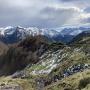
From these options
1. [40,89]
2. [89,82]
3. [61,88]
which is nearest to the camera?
[89,82]

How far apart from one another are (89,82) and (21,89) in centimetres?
10067

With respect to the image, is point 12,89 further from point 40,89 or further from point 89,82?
point 89,82

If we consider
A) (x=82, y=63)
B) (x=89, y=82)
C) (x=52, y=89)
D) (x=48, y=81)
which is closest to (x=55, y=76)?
(x=48, y=81)

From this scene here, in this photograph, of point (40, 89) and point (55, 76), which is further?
point (55, 76)

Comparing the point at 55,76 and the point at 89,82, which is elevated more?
the point at 89,82

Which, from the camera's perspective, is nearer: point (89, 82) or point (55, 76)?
point (89, 82)

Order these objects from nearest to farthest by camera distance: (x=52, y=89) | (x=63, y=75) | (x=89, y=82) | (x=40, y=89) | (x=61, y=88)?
(x=89, y=82) < (x=61, y=88) < (x=52, y=89) < (x=40, y=89) < (x=63, y=75)

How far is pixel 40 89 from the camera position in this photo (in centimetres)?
17438

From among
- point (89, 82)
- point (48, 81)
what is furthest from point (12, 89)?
point (89, 82)

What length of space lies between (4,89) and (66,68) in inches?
→ 1385

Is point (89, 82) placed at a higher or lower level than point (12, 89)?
higher

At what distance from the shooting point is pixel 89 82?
326 feet

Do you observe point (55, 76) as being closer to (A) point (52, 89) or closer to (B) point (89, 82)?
(A) point (52, 89)

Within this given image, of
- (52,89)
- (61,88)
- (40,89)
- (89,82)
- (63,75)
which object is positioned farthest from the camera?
(63,75)
